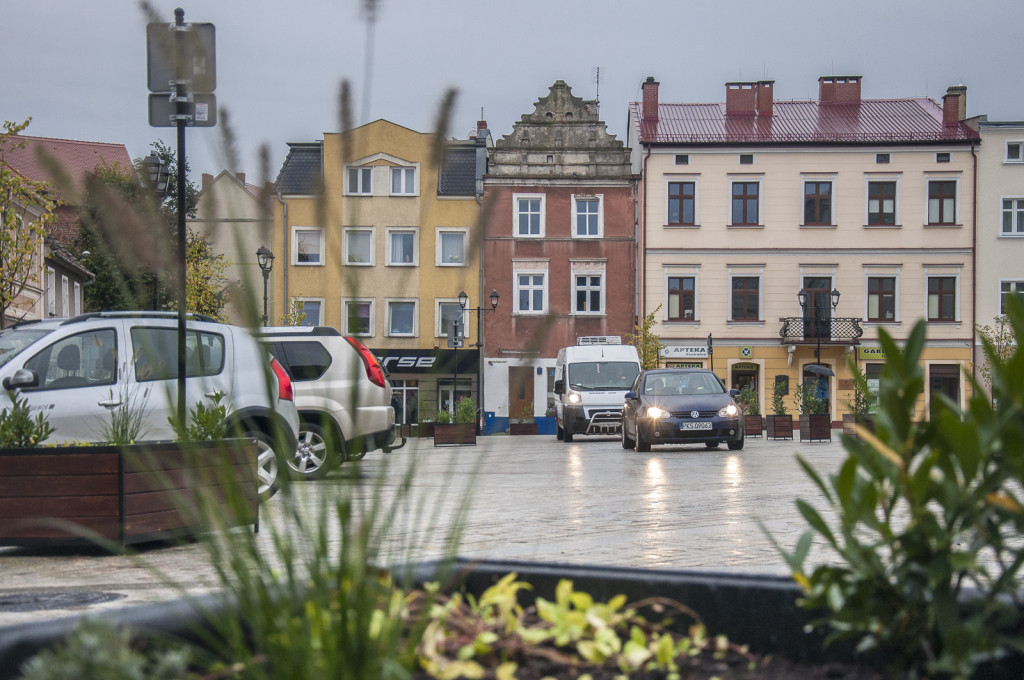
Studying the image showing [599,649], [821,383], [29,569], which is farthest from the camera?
[821,383]

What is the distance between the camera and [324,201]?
5.80 feet

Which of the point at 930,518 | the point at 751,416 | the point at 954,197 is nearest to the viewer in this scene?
the point at 930,518

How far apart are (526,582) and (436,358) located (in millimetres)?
566

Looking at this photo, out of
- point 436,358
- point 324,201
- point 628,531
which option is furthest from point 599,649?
point 628,531

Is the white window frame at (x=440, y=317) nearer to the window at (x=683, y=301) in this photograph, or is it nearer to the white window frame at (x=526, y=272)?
the white window frame at (x=526, y=272)

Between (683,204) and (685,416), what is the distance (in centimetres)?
2622

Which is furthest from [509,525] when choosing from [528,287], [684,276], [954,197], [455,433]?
[954,197]

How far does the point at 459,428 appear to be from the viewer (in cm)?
2598

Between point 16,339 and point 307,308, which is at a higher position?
point 307,308

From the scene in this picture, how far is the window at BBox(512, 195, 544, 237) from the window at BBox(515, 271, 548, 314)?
1.58 metres

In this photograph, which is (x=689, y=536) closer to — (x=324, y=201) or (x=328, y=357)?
(x=324, y=201)

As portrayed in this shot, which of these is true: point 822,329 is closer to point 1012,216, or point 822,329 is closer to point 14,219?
point 1012,216

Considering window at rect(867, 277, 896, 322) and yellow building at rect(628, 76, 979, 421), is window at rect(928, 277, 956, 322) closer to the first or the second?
yellow building at rect(628, 76, 979, 421)

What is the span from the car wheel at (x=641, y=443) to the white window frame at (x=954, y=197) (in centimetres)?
2864
